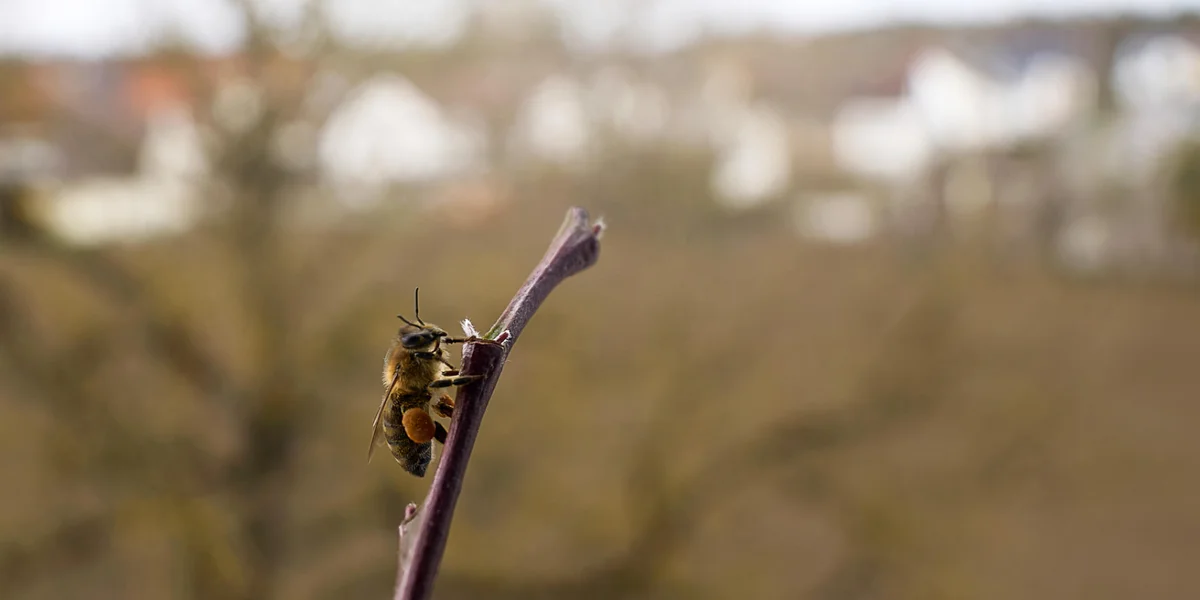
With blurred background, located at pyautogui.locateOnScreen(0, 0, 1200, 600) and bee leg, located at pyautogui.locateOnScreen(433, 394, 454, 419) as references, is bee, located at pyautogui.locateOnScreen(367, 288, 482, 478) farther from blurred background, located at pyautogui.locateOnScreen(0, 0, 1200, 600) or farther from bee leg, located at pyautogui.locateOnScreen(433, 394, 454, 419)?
blurred background, located at pyautogui.locateOnScreen(0, 0, 1200, 600)

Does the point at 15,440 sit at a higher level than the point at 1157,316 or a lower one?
lower

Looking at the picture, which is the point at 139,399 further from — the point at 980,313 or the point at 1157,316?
the point at 1157,316

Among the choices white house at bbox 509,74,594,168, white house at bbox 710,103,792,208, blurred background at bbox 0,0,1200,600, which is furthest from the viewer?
white house at bbox 710,103,792,208

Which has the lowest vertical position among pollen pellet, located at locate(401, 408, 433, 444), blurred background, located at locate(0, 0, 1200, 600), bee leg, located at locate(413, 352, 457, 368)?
pollen pellet, located at locate(401, 408, 433, 444)

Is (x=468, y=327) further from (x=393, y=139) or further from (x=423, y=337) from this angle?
(x=393, y=139)

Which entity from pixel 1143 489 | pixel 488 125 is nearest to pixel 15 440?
pixel 488 125

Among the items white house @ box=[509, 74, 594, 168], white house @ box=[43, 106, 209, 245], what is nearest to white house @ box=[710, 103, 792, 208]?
white house @ box=[509, 74, 594, 168]
